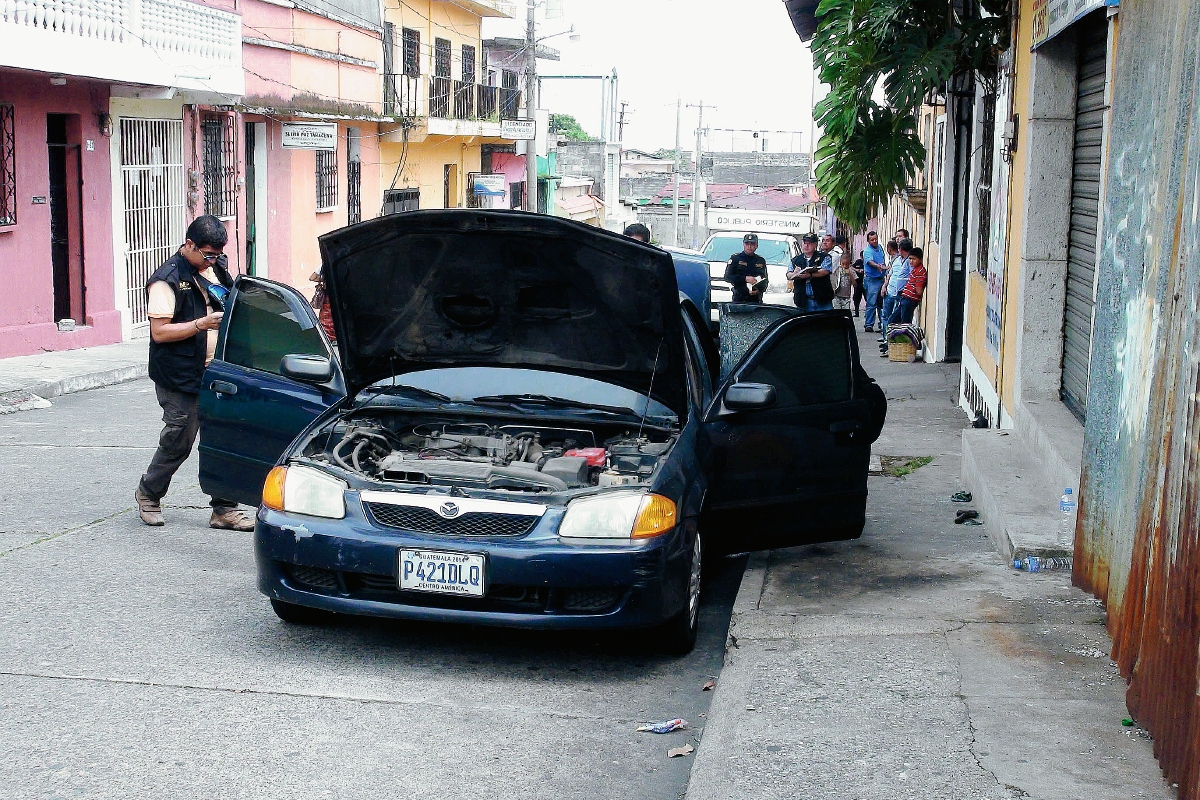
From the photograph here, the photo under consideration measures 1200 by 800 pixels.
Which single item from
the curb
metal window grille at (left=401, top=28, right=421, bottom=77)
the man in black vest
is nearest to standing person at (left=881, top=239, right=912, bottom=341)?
the curb

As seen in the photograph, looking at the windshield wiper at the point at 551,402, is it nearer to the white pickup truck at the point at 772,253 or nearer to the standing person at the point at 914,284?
the standing person at the point at 914,284

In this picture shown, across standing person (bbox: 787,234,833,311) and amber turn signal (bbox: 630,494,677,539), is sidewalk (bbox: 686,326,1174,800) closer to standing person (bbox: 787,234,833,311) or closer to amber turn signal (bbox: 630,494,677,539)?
amber turn signal (bbox: 630,494,677,539)

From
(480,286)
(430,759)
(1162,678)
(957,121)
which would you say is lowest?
(430,759)

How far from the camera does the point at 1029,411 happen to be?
28.5 ft

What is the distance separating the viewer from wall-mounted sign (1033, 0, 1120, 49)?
7.26 metres

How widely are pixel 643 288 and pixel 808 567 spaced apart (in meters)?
1.94

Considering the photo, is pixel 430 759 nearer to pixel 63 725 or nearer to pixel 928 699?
pixel 63 725

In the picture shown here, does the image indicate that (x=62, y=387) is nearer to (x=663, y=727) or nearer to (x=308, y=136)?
(x=308, y=136)

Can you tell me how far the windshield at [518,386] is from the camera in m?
6.46

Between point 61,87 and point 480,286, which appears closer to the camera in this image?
point 480,286

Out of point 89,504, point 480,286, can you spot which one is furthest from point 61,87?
point 480,286

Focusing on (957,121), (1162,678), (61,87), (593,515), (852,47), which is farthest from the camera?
(61,87)

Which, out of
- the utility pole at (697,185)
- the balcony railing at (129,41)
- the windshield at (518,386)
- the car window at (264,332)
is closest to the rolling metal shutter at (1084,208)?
the windshield at (518,386)

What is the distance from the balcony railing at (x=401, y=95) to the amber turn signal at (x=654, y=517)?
2856 cm
